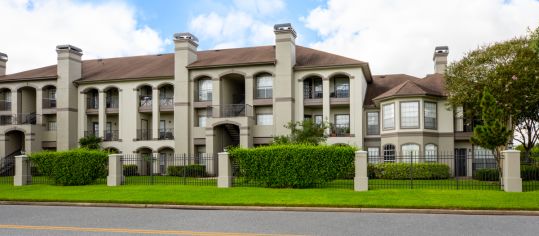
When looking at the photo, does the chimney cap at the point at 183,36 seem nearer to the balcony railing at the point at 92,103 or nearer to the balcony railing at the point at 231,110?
the balcony railing at the point at 231,110

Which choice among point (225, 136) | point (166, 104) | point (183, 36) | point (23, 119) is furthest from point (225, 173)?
point (23, 119)

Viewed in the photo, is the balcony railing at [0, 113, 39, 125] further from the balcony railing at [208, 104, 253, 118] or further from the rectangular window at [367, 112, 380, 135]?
the rectangular window at [367, 112, 380, 135]

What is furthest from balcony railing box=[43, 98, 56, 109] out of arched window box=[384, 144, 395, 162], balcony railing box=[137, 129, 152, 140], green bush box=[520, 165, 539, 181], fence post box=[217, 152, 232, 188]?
green bush box=[520, 165, 539, 181]

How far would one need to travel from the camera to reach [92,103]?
44.4 meters

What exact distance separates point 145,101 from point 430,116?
2199cm

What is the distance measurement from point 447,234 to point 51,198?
16111 mm

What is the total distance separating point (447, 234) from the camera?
12.2m

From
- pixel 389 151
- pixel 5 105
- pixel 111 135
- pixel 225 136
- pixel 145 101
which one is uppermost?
pixel 145 101

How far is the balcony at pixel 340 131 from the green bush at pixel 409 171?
596 cm

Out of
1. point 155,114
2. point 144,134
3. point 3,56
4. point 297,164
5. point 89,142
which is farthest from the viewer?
point 3,56

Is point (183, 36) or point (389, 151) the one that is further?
point (183, 36)

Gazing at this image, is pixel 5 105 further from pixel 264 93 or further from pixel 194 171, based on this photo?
pixel 264 93

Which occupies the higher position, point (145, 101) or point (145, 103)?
point (145, 101)

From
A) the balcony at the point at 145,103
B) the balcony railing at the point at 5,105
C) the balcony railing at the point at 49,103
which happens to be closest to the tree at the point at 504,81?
the balcony at the point at 145,103
